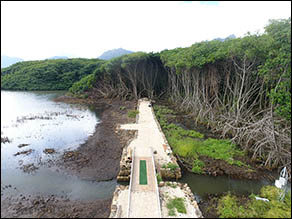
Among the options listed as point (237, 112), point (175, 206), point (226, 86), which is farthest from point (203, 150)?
point (226, 86)

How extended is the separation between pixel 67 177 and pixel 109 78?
80.6 ft

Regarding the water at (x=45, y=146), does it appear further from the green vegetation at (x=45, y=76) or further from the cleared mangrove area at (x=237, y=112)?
the green vegetation at (x=45, y=76)

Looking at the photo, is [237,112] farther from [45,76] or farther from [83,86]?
[45,76]

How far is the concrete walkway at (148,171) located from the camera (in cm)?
601

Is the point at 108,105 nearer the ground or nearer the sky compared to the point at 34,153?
nearer the sky

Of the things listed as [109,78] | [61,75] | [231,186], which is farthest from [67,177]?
[61,75]

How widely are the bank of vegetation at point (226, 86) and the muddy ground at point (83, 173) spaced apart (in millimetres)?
4195

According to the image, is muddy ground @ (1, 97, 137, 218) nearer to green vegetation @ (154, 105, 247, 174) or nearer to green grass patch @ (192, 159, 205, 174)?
green vegetation @ (154, 105, 247, 174)

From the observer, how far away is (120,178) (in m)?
8.51

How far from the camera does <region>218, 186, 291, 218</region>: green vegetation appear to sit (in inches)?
247

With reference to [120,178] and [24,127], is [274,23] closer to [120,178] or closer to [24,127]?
[120,178]

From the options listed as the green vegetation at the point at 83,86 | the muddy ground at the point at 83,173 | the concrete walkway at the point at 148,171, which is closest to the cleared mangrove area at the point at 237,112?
the concrete walkway at the point at 148,171

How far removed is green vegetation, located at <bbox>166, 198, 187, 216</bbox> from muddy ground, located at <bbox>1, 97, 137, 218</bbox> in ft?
7.24

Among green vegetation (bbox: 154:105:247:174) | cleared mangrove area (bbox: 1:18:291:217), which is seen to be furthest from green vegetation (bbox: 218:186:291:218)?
green vegetation (bbox: 154:105:247:174)
